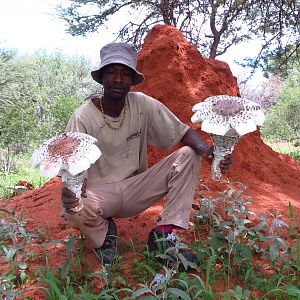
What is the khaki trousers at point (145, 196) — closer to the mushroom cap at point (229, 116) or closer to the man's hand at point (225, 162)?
the man's hand at point (225, 162)

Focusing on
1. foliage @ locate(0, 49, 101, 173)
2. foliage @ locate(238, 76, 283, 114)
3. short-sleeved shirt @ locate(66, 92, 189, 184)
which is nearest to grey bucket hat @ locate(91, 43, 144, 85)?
short-sleeved shirt @ locate(66, 92, 189, 184)

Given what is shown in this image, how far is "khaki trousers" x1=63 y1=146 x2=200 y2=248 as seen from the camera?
7.84 feet

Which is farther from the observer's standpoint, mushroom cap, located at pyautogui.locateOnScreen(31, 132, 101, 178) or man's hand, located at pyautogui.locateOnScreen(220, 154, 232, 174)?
man's hand, located at pyautogui.locateOnScreen(220, 154, 232, 174)

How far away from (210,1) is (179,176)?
4588 mm

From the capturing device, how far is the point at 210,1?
6383mm


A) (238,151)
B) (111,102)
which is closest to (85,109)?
(111,102)

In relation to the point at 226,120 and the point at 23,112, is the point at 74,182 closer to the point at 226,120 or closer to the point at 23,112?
the point at 226,120

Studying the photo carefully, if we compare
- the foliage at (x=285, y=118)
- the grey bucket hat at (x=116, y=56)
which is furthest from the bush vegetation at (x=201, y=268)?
the foliage at (x=285, y=118)

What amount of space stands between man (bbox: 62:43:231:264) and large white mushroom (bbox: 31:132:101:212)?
0.30 metres

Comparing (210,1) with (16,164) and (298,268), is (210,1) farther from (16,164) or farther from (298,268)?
(16,164)

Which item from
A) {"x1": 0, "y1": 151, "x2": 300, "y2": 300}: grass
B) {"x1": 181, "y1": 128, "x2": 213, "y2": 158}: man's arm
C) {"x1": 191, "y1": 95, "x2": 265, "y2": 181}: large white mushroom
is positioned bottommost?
{"x1": 0, "y1": 151, "x2": 300, "y2": 300}: grass

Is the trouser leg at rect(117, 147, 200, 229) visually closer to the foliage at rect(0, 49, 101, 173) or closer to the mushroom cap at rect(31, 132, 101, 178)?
the mushroom cap at rect(31, 132, 101, 178)

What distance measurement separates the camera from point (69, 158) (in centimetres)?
197

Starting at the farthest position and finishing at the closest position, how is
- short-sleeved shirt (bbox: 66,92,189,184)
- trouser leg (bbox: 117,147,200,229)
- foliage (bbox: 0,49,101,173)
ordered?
1. foliage (bbox: 0,49,101,173)
2. short-sleeved shirt (bbox: 66,92,189,184)
3. trouser leg (bbox: 117,147,200,229)
